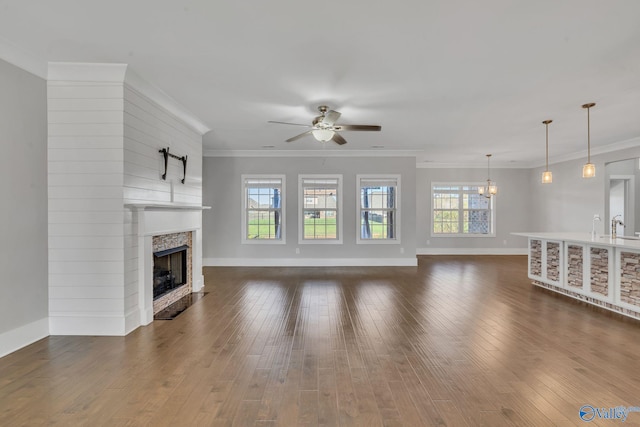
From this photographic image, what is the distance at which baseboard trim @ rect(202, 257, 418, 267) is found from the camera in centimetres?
718

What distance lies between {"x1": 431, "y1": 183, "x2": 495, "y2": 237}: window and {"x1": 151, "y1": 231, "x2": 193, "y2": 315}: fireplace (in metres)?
7.23

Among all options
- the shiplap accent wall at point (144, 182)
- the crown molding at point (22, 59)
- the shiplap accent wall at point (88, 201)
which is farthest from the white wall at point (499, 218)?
the crown molding at point (22, 59)

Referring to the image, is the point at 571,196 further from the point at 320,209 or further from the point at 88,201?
the point at 88,201

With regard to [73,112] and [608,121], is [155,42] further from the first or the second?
[608,121]

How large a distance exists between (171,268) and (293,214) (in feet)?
10.9

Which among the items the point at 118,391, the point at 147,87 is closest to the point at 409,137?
the point at 147,87

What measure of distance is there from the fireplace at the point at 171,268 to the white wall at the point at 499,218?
6.88m

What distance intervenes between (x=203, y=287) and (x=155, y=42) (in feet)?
12.7

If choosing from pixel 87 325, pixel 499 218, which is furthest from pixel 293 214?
pixel 499 218

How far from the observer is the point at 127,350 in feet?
9.23

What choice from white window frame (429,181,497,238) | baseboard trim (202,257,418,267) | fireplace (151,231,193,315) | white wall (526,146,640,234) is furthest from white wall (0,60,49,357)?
white wall (526,146,640,234)

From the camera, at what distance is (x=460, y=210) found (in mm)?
9242

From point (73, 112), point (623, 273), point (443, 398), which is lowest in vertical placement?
point (443, 398)

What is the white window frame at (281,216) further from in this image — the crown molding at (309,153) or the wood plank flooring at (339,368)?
the wood plank flooring at (339,368)
